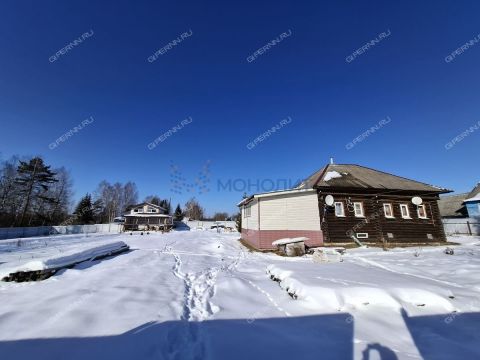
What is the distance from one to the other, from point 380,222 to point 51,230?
132ft

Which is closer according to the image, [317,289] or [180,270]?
[317,289]

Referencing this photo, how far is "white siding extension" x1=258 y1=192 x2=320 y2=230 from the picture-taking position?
49.8 feet

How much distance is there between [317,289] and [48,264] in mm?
7005

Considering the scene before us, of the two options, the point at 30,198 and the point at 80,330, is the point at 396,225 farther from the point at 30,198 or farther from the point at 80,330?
the point at 30,198

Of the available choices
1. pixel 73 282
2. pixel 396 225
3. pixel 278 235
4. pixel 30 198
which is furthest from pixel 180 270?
pixel 30 198

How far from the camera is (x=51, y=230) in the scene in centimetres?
3338

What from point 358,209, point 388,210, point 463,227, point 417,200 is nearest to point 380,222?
point 388,210

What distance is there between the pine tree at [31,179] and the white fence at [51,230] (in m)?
3.84

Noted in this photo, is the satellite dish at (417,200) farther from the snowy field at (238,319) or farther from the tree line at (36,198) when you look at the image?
the tree line at (36,198)

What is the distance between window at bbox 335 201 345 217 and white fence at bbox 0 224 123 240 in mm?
33999

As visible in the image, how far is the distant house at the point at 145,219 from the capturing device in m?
39.3

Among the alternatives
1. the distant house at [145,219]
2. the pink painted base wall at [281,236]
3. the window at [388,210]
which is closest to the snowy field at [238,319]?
the pink painted base wall at [281,236]

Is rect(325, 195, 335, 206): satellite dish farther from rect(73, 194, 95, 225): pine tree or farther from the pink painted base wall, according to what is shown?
rect(73, 194, 95, 225): pine tree

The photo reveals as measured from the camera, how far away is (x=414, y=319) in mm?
4133
